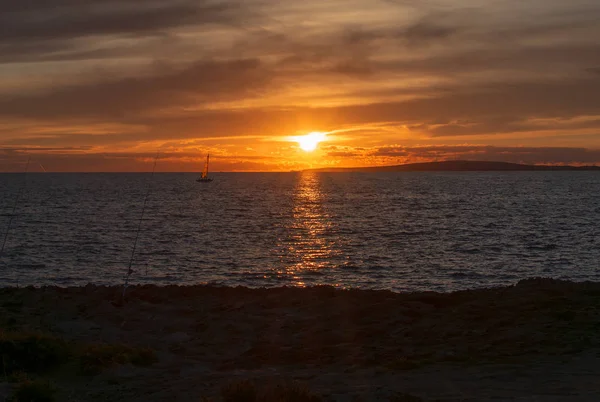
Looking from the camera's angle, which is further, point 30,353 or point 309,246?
point 309,246

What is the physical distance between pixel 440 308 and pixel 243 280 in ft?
51.7

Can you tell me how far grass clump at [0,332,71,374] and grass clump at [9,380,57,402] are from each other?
2200 millimetres

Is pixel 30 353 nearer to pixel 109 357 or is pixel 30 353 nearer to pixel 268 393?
pixel 109 357

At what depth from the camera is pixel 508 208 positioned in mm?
88375

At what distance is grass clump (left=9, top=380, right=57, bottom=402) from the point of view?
33.7 feet

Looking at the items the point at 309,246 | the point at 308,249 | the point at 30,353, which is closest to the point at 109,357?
the point at 30,353

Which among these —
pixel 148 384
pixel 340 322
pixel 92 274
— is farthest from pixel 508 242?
pixel 148 384

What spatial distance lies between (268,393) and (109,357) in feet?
15.3

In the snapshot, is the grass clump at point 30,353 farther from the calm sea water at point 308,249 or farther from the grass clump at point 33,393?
the calm sea water at point 308,249

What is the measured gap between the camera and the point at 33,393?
10.4 meters

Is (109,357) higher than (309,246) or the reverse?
higher

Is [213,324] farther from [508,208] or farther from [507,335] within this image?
[508,208]

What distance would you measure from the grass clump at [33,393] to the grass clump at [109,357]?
1837 millimetres

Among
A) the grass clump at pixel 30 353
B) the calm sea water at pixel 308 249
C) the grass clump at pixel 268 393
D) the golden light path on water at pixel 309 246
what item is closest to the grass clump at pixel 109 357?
the grass clump at pixel 30 353
